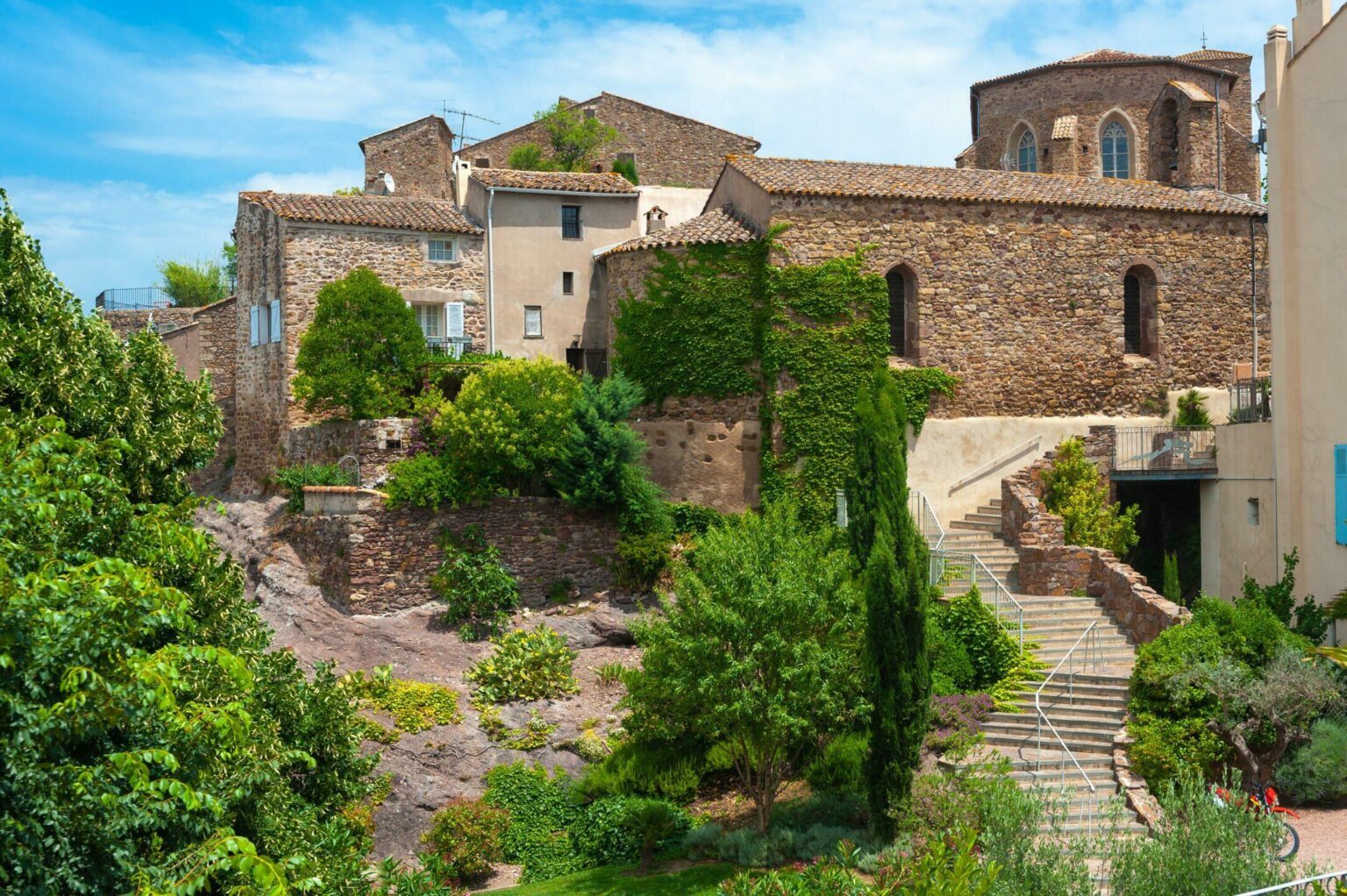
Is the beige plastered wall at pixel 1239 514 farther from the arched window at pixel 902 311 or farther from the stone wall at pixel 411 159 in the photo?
the stone wall at pixel 411 159

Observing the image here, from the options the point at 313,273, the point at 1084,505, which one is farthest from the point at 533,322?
the point at 1084,505

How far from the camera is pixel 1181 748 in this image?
1948 cm

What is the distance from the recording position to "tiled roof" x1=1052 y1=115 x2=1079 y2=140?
4066 cm

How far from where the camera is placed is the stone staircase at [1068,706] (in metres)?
18.8

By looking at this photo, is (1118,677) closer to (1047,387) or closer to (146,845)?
(1047,387)

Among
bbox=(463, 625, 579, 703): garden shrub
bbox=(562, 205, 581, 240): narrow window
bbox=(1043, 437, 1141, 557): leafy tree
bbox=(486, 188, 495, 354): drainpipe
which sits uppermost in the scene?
bbox=(562, 205, 581, 240): narrow window

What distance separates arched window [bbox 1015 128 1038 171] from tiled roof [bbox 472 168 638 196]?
51.7 feet

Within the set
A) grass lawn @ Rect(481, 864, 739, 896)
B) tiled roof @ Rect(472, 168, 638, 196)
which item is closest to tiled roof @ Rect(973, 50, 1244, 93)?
tiled roof @ Rect(472, 168, 638, 196)

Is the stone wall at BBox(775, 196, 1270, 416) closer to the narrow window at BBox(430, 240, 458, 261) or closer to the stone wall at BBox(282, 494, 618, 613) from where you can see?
the narrow window at BBox(430, 240, 458, 261)

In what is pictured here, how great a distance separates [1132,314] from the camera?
32.3 meters

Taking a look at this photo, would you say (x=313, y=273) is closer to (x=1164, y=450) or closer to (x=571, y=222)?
(x=571, y=222)

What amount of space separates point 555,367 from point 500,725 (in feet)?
27.0

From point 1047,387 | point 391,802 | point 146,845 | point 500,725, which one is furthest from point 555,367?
point 146,845

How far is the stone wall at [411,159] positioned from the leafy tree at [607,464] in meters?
19.7
